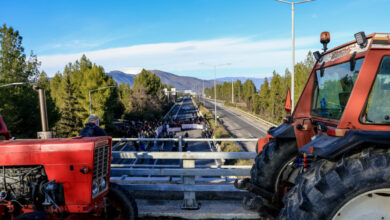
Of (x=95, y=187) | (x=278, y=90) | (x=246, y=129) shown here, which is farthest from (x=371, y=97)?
(x=278, y=90)

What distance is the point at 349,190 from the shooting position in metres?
2.41

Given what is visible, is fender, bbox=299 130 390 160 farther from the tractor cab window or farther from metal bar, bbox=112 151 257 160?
metal bar, bbox=112 151 257 160

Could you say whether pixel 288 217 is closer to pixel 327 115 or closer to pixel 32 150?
pixel 327 115

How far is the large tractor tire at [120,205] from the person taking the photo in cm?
427

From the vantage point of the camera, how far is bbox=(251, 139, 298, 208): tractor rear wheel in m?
4.08

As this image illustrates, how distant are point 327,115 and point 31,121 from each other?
29529mm

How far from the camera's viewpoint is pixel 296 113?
452 cm

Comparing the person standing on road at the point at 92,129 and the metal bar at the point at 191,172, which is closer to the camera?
the person standing on road at the point at 92,129

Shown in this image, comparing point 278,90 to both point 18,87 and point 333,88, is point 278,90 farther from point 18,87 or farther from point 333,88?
point 333,88

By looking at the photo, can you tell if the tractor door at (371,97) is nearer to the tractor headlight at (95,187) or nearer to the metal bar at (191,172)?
the metal bar at (191,172)

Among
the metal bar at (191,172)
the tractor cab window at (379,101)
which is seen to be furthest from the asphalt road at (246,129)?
the tractor cab window at (379,101)

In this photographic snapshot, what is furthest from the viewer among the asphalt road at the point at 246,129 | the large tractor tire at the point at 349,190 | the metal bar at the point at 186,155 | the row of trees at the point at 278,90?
the asphalt road at the point at 246,129

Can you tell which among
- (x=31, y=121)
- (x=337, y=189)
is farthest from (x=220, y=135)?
(x=337, y=189)

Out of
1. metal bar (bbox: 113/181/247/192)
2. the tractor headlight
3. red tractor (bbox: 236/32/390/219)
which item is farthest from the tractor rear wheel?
the tractor headlight
